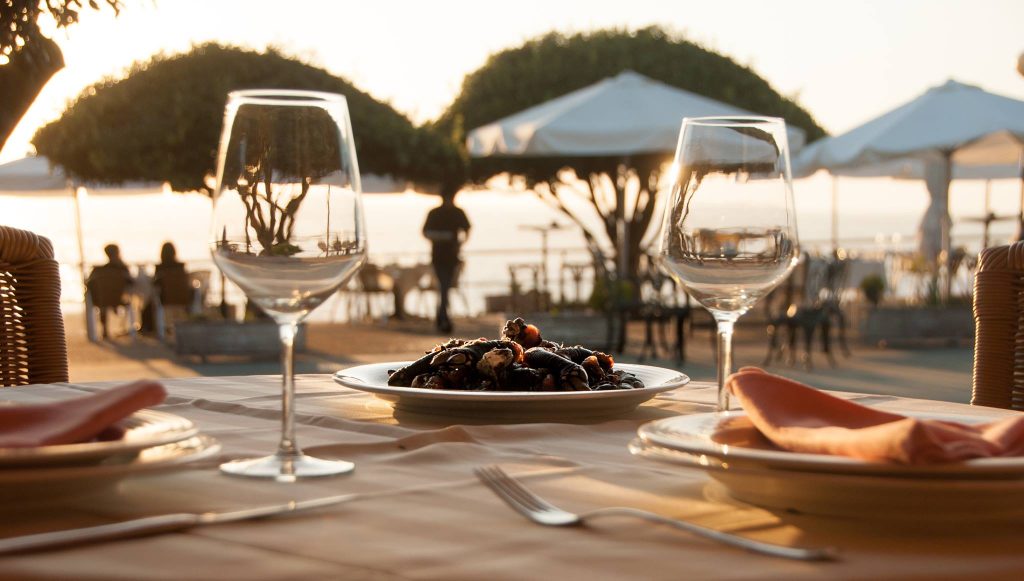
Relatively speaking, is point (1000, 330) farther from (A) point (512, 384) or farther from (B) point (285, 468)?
(B) point (285, 468)

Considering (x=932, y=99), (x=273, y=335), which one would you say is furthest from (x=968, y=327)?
(x=273, y=335)

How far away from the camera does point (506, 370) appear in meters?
1.50

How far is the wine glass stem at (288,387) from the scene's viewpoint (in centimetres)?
105

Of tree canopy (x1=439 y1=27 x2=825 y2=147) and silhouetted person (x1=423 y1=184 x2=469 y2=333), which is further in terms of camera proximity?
tree canopy (x1=439 y1=27 x2=825 y2=147)

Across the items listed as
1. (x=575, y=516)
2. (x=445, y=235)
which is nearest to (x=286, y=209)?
(x=575, y=516)

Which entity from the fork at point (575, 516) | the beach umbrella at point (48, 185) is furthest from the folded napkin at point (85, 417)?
the beach umbrella at point (48, 185)

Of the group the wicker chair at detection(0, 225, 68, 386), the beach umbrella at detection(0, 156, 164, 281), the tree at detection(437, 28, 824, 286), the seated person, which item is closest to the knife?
the wicker chair at detection(0, 225, 68, 386)

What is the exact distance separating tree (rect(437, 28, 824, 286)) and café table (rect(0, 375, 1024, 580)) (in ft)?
62.0

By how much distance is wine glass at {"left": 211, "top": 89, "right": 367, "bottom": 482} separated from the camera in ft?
3.44

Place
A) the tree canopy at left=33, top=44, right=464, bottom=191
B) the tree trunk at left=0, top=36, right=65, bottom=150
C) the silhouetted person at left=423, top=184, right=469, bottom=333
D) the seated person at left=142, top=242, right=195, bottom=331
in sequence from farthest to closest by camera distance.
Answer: the tree canopy at left=33, top=44, right=464, bottom=191 → the silhouetted person at left=423, top=184, right=469, bottom=333 → the seated person at left=142, top=242, right=195, bottom=331 → the tree trunk at left=0, top=36, right=65, bottom=150

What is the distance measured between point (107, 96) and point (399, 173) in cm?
424

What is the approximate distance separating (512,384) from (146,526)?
2.32 feet

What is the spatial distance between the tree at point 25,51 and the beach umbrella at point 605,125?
5.99m

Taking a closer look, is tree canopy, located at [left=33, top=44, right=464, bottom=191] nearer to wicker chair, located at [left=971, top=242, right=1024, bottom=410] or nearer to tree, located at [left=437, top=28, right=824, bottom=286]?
tree, located at [left=437, top=28, right=824, bottom=286]
